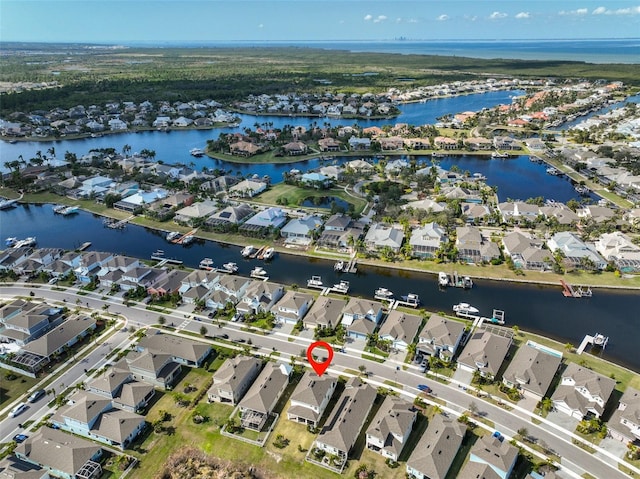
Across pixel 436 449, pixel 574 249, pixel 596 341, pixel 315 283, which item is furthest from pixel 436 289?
pixel 436 449

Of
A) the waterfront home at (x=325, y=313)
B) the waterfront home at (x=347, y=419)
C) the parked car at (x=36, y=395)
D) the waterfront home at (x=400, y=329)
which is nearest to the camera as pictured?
the waterfront home at (x=347, y=419)

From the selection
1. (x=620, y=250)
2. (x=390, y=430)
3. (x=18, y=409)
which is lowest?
(x=18, y=409)

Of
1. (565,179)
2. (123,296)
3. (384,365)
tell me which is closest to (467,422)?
(384,365)

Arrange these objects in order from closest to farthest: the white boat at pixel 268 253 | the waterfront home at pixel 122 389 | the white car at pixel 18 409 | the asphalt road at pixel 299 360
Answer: the asphalt road at pixel 299 360, the white car at pixel 18 409, the waterfront home at pixel 122 389, the white boat at pixel 268 253

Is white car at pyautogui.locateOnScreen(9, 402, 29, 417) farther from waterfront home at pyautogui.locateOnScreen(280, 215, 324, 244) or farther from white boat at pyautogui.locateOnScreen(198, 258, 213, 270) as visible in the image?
waterfront home at pyautogui.locateOnScreen(280, 215, 324, 244)

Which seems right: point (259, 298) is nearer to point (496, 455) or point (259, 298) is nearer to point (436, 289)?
point (436, 289)

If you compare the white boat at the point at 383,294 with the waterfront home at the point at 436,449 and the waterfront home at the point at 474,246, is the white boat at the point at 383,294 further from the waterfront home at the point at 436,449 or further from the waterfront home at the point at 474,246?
the waterfront home at the point at 436,449

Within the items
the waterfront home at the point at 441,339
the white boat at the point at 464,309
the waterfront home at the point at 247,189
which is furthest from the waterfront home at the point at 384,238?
the waterfront home at the point at 247,189
